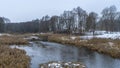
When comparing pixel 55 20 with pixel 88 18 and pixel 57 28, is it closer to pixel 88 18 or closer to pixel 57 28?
pixel 57 28

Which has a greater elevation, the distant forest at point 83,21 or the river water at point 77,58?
the distant forest at point 83,21

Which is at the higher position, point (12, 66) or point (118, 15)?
point (118, 15)

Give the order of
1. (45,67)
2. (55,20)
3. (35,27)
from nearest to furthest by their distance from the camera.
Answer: (45,67), (55,20), (35,27)

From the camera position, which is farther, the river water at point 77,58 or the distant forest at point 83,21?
the distant forest at point 83,21

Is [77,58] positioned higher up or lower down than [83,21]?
lower down

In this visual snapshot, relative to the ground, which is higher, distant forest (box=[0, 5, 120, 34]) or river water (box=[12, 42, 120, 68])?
distant forest (box=[0, 5, 120, 34])

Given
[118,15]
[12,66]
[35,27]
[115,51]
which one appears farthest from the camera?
[35,27]

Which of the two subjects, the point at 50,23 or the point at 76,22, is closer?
the point at 76,22

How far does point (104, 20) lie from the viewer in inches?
3519

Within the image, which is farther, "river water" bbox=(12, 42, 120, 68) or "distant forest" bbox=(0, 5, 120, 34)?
"distant forest" bbox=(0, 5, 120, 34)

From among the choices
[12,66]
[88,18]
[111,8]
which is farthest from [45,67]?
[111,8]

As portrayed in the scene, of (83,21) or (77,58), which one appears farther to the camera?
(83,21)

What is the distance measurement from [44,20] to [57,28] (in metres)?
21.3

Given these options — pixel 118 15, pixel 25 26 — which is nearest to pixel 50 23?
pixel 25 26
